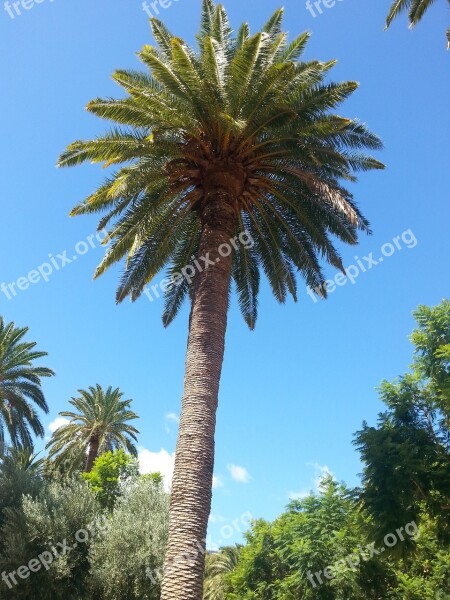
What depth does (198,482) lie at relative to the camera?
8391 millimetres

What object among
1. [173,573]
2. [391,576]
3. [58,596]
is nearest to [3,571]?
[58,596]

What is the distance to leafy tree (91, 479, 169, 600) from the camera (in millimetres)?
16969

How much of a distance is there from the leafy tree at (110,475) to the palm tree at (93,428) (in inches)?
135

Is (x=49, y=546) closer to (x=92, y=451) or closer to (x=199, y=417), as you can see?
(x=199, y=417)

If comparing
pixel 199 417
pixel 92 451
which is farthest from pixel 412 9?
pixel 92 451

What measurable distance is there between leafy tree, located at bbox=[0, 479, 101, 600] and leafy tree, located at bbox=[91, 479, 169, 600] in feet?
1.59

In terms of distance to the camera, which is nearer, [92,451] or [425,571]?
[425,571]

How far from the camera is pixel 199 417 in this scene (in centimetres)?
900

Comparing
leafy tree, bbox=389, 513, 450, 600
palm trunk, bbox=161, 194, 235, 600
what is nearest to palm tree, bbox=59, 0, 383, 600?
palm trunk, bbox=161, 194, 235, 600

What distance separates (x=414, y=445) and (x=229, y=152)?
9.50 m

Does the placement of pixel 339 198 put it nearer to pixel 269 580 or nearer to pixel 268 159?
pixel 268 159

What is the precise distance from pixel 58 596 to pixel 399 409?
40.9 ft

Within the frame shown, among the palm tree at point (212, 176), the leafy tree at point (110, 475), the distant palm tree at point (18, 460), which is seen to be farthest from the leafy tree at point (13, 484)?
the palm tree at point (212, 176)

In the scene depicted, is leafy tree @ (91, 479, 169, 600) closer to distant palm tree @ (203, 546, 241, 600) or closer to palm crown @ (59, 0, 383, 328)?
palm crown @ (59, 0, 383, 328)
